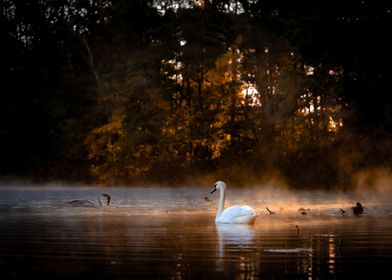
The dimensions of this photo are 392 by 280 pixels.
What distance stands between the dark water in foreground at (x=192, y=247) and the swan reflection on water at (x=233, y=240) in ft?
0.05

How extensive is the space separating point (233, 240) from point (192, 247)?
155cm

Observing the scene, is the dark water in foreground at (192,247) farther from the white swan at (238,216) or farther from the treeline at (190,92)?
the treeline at (190,92)

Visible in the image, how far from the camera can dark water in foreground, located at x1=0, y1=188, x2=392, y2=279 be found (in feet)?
34.8

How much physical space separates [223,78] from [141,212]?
28280 mm

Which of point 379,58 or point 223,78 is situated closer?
point 379,58

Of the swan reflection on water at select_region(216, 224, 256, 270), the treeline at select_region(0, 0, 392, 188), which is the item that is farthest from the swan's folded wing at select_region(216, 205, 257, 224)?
the treeline at select_region(0, 0, 392, 188)

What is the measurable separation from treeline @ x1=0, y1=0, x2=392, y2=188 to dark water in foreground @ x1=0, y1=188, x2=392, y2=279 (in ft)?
62.2

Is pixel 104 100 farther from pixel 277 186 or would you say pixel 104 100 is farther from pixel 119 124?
pixel 277 186

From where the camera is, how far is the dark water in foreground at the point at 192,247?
10.6m

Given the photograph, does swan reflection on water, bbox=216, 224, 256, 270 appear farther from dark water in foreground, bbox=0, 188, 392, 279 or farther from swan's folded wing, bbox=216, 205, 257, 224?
swan's folded wing, bbox=216, 205, 257, 224

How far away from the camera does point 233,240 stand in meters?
15.0

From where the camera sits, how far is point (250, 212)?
19312 mm

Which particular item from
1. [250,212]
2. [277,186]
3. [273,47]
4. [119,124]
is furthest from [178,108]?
[250,212]

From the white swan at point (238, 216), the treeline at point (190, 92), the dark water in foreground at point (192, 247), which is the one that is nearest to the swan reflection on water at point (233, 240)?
the dark water in foreground at point (192, 247)
